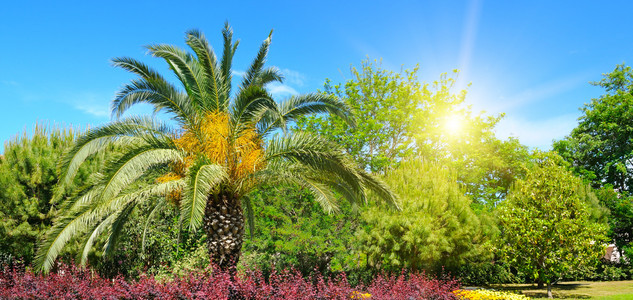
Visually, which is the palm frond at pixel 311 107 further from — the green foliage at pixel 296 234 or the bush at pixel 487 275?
the bush at pixel 487 275

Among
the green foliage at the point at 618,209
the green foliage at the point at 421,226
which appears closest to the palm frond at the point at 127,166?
the green foliage at the point at 421,226

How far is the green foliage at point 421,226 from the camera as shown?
16.5m

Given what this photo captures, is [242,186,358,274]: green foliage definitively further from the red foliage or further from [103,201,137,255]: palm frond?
the red foliage

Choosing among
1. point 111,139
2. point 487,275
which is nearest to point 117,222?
point 111,139

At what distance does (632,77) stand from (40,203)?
119 feet

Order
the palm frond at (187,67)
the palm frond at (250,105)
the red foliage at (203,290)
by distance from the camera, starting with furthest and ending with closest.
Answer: the palm frond at (187,67), the palm frond at (250,105), the red foliage at (203,290)

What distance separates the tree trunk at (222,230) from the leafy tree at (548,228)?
1161cm

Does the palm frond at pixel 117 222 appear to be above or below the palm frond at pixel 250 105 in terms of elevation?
below

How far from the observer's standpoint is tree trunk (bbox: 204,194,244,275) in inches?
442

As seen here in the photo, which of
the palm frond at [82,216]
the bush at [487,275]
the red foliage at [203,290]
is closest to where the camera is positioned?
the red foliage at [203,290]

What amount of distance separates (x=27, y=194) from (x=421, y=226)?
52.1ft

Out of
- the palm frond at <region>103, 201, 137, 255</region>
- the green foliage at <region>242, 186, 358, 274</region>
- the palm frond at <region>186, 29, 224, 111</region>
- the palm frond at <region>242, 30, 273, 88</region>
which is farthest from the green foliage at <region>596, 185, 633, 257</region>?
the palm frond at <region>103, 201, 137, 255</region>

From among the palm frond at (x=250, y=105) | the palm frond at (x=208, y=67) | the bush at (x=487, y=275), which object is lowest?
the bush at (x=487, y=275)

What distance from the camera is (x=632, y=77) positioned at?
1140 inches
